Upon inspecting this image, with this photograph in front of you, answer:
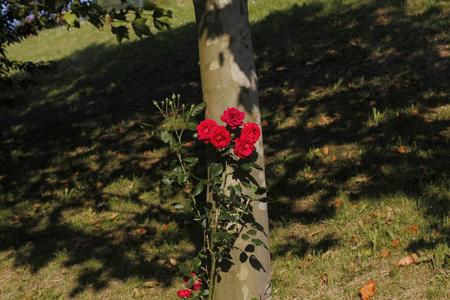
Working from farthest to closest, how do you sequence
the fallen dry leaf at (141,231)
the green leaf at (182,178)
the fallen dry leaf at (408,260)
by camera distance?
the fallen dry leaf at (141,231) → the fallen dry leaf at (408,260) → the green leaf at (182,178)

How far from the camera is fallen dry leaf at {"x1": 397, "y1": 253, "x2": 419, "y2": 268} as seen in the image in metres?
3.56

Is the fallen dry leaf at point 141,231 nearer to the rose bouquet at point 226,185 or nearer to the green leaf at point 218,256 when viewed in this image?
the rose bouquet at point 226,185

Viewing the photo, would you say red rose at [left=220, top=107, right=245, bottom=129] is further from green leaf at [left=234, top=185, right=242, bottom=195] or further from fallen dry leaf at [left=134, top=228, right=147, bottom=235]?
fallen dry leaf at [left=134, top=228, right=147, bottom=235]

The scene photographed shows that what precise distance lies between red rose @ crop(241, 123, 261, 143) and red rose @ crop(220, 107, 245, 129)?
64mm

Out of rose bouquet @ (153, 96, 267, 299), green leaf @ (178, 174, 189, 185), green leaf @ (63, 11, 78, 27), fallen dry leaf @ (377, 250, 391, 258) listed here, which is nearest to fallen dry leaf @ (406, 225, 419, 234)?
fallen dry leaf @ (377, 250, 391, 258)

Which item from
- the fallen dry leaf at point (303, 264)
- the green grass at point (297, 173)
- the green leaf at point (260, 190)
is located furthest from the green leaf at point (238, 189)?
the fallen dry leaf at point (303, 264)

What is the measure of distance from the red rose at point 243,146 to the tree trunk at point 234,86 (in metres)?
0.20

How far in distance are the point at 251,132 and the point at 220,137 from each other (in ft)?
0.71

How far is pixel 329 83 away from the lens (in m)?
7.48

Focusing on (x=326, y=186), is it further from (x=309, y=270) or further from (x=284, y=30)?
(x=284, y=30)

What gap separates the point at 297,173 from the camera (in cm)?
536

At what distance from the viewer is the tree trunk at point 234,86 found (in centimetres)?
289

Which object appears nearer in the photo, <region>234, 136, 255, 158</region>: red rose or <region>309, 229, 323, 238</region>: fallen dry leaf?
<region>234, 136, 255, 158</region>: red rose

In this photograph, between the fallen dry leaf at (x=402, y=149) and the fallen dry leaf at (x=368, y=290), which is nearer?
the fallen dry leaf at (x=368, y=290)
